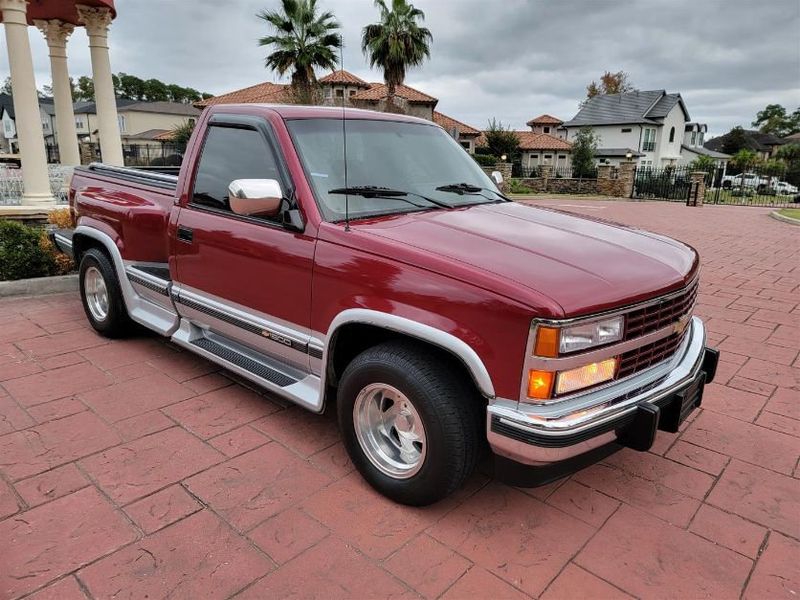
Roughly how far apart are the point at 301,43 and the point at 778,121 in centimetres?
9704

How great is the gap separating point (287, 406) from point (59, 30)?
1436 centimetres

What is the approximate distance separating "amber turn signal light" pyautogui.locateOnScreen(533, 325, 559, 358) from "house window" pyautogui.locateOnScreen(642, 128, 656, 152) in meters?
56.9

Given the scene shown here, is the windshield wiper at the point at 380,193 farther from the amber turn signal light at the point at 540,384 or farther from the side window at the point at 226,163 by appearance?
the amber turn signal light at the point at 540,384

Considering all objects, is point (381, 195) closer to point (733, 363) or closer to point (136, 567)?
point (136, 567)

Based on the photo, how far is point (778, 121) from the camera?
3593 inches

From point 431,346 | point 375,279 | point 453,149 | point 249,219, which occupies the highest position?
point 453,149

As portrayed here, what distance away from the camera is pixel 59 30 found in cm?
1353

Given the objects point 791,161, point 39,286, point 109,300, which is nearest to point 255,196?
point 109,300

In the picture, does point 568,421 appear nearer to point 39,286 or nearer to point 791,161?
point 39,286

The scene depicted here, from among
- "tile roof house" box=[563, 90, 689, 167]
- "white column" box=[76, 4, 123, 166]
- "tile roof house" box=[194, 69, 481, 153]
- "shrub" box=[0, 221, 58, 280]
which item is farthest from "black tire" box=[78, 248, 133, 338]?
"tile roof house" box=[563, 90, 689, 167]

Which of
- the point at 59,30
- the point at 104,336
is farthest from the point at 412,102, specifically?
the point at 104,336

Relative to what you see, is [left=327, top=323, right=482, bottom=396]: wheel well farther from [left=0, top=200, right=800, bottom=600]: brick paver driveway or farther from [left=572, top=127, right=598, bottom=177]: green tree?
[left=572, top=127, right=598, bottom=177]: green tree

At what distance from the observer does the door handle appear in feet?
12.1

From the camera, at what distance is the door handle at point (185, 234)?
3699 mm
